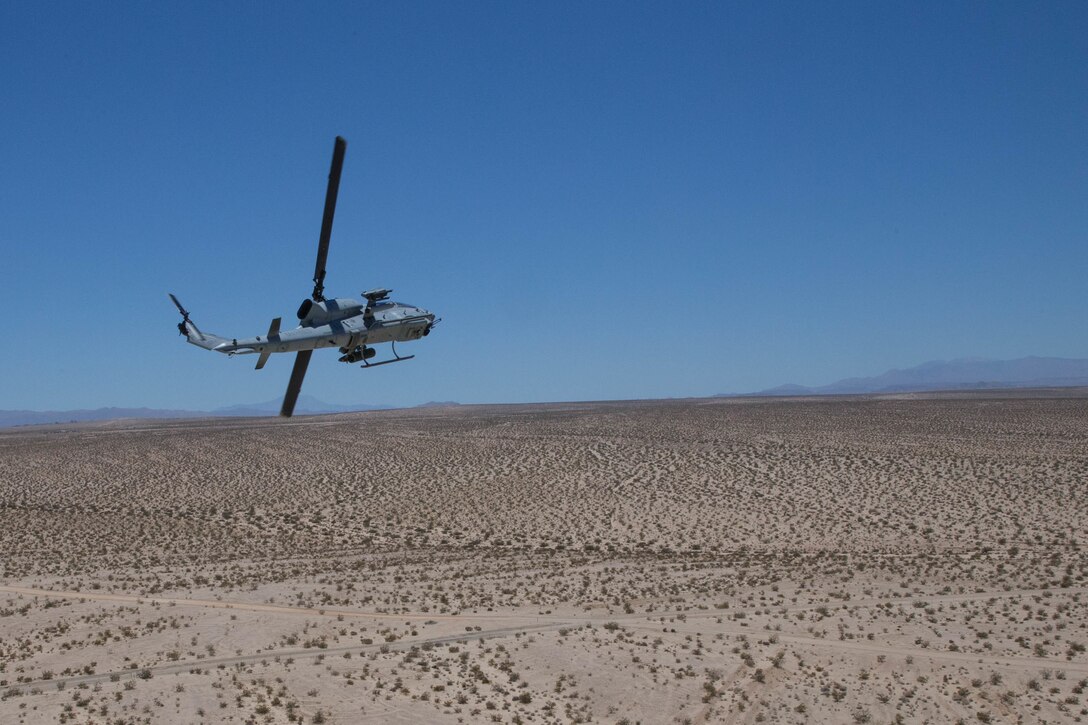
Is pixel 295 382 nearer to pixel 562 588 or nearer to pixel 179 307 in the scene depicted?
pixel 179 307

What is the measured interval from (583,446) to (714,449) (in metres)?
8.90

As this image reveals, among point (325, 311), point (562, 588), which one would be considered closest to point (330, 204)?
point (325, 311)

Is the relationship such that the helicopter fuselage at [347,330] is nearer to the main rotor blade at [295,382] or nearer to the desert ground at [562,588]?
the main rotor blade at [295,382]

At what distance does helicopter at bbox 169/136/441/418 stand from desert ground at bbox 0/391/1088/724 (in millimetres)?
6046

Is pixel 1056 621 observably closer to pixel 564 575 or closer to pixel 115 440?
pixel 564 575

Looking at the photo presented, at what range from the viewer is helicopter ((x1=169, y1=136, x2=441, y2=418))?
1514 cm

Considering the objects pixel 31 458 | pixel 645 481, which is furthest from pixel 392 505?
pixel 31 458

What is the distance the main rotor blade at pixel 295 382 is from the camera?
51.9 feet

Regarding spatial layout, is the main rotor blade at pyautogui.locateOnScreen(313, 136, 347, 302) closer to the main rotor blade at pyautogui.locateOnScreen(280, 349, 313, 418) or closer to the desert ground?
the main rotor blade at pyautogui.locateOnScreen(280, 349, 313, 418)

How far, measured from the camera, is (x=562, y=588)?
2434 centimetres

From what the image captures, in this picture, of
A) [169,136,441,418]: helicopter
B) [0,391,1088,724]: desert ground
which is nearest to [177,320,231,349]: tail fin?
[169,136,441,418]: helicopter

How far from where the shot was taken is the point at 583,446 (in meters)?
58.2

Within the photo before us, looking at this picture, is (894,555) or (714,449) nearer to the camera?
(894,555)

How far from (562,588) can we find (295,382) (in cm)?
1137
